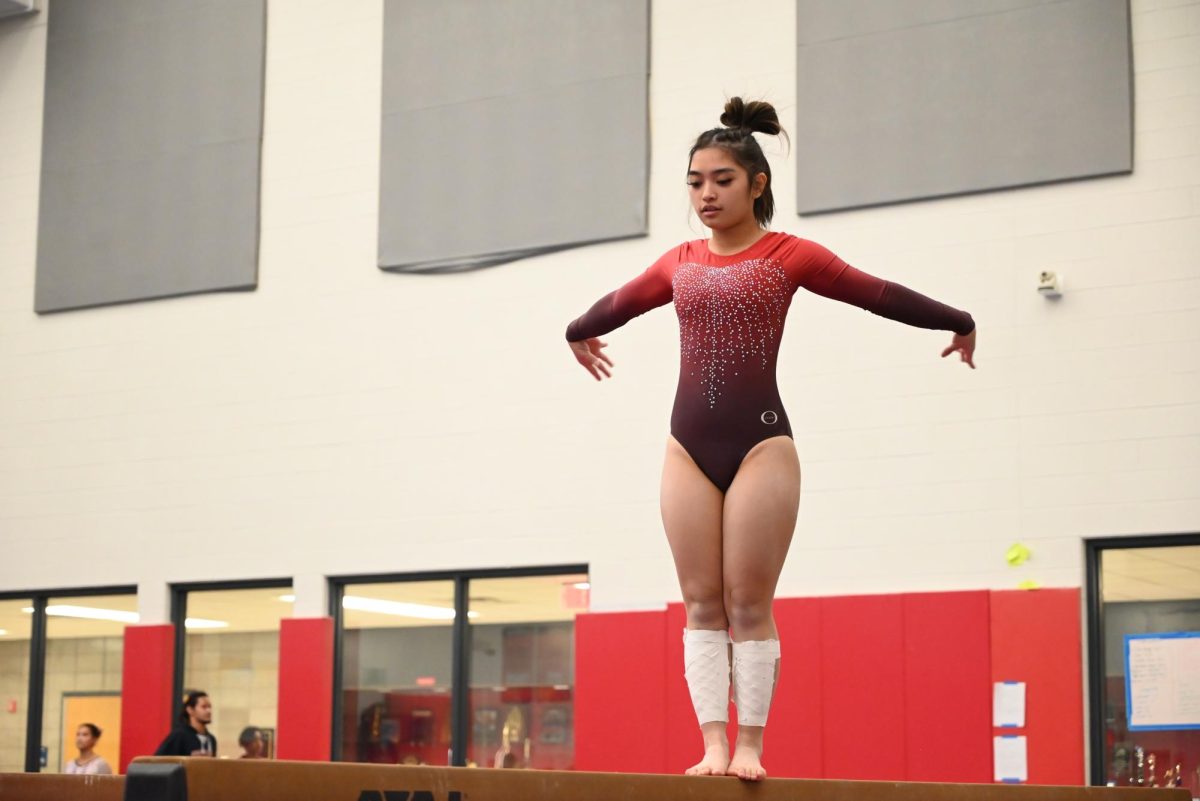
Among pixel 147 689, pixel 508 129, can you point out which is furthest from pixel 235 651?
pixel 508 129

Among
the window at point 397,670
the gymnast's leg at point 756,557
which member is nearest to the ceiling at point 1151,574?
the window at point 397,670

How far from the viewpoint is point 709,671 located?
356cm

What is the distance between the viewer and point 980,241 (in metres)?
8.06

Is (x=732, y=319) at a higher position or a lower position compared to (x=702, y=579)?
higher

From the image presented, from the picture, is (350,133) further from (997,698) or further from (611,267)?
(997,698)

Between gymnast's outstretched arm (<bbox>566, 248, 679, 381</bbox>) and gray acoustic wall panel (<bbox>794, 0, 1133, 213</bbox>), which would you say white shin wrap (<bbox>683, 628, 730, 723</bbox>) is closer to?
gymnast's outstretched arm (<bbox>566, 248, 679, 381</bbox>)

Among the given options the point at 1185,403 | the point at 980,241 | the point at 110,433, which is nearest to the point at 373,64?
the point at 110,433

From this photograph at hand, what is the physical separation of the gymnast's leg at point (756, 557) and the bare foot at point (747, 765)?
0.06 meters

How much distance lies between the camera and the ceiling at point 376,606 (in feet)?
30.0

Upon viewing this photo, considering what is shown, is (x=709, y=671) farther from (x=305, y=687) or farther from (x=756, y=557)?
(x=305, y=687)

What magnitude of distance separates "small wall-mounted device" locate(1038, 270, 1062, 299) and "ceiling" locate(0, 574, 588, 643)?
304 cm

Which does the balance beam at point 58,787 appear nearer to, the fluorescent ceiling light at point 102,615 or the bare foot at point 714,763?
the bare foot at point 714,763

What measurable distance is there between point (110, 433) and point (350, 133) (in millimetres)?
2592

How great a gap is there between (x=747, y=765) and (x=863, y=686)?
494 centimetres
